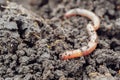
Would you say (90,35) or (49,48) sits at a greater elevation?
(90,35)

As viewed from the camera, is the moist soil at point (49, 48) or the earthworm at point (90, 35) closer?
the moist soil at point (49, 48)

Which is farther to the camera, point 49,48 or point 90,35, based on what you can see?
point 90,35

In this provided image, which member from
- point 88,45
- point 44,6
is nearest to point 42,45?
point 88,45

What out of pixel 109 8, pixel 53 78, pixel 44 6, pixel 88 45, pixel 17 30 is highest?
pixel 44 6

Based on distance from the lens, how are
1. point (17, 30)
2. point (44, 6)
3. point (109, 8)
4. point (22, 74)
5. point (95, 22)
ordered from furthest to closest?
1. point (44, 6)
2. point (109, 8)
3. point (95, 22)
4. point (17, 30)
5. point (22, 74)

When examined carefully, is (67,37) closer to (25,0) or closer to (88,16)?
(88,16)
